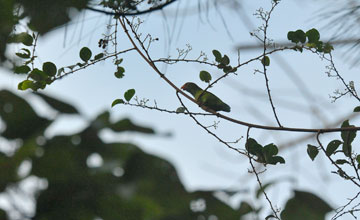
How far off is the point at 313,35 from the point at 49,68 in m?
0.44

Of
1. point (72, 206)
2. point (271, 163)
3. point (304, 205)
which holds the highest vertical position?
point (271, 163)

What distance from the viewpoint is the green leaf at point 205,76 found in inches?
34.8

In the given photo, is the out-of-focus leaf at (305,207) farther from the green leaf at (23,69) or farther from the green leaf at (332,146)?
the green leaf at (23,69)

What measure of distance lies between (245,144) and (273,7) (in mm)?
226

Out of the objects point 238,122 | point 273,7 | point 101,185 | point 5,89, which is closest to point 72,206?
point 101,185

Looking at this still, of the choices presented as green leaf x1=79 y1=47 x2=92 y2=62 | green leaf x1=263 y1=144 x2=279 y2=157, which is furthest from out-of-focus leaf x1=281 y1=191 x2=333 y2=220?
green leaf x1=79 y1=47 x2=92 y2=62

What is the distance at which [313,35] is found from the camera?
0.85 meters

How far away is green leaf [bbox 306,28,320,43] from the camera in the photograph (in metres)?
0.85

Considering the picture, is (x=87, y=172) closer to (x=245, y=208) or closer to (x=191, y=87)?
(x=245, y=208)

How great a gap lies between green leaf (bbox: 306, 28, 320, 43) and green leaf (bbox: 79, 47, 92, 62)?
372 millimetres

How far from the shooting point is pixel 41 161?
15.5 inches

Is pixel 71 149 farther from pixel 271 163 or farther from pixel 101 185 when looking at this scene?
pixel 271 163

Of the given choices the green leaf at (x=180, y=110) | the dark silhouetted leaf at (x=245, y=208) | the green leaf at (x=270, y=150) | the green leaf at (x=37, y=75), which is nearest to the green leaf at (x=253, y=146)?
the green leaf at (x=270, y=150)

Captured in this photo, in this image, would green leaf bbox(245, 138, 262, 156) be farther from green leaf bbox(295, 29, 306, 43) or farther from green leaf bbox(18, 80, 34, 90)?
green leaf bbox(18, 80, 34, 90)
